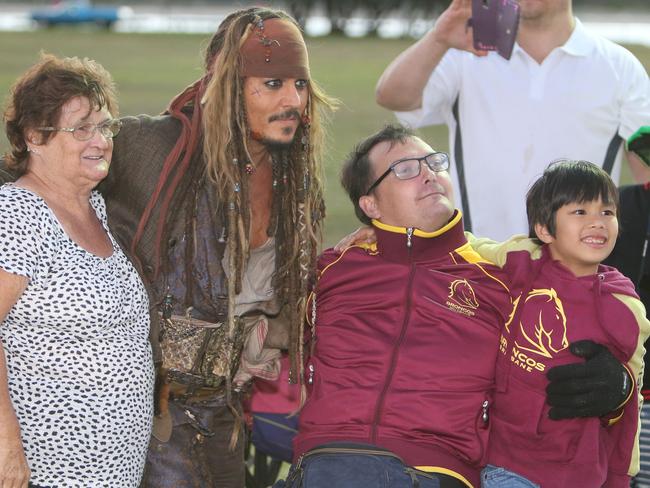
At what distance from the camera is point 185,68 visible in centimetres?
2303

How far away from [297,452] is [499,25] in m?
1.92

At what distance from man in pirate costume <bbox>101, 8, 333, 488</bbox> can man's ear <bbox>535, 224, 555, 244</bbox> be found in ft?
2.79

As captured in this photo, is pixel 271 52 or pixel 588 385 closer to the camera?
pixel 588 385

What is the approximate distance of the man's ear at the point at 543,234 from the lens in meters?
3.62

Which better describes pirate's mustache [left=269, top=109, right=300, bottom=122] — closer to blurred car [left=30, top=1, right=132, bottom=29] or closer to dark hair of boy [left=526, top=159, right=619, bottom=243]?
dark hair of boy [left=526, top=159, right=619, bottom=243]

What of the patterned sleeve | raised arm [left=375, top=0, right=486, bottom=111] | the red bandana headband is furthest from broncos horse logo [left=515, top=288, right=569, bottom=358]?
the patterned sleeve

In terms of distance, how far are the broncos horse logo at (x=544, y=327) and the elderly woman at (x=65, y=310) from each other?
1246 mm

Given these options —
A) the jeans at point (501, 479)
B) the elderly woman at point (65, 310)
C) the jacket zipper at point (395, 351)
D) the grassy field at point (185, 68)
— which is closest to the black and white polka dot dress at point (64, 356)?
the elderly woman at point (65, 310)

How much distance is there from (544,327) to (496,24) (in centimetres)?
146

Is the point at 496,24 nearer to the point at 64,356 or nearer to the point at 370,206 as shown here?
the point at 370,206

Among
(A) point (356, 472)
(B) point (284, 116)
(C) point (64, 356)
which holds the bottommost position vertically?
(A) point (356, 472)

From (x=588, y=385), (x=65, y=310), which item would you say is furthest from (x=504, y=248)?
(x=65, y=310)

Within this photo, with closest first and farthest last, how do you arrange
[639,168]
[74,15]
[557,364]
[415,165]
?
[557,364]
[415,165]
[639,168]
[74,15]

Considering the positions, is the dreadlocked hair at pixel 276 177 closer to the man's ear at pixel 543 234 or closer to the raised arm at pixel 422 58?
the raised arm at pixel 422 58
